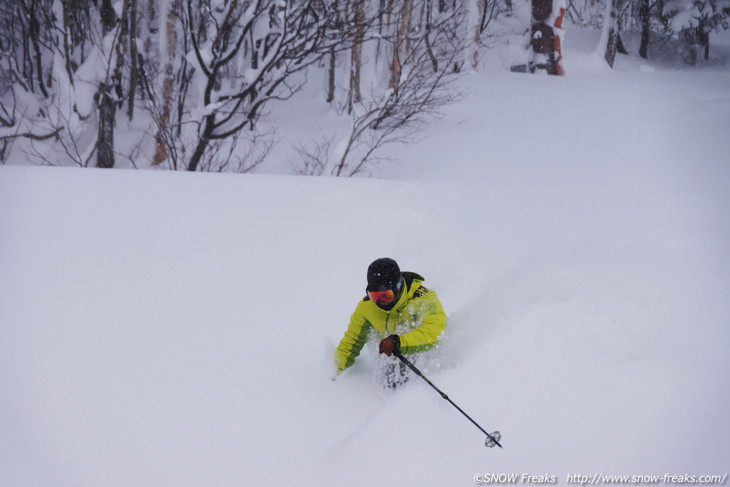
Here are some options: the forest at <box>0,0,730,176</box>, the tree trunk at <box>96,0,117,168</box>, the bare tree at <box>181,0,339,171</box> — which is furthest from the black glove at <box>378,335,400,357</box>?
the tree trunk at <box>96,0,117,168</box>

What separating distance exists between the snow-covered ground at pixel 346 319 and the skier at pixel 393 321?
204mm

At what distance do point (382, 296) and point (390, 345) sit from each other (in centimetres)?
33

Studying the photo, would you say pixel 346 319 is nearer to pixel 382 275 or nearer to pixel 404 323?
pixel 404 323

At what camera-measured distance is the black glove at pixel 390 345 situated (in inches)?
122

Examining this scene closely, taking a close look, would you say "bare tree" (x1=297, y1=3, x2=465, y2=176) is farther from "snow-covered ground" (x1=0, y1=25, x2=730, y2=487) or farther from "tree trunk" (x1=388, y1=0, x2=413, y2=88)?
"snow-covered ground" (x1=0, y1=25, x2=730, y2=487)

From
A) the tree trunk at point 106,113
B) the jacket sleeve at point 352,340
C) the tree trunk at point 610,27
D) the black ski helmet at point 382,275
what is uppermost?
the tree trunk at point 610,27

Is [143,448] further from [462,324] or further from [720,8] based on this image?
[720,8]

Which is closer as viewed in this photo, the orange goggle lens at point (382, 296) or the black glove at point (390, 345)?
the black glove at point (390, 345)

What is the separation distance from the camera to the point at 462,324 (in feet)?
13.1

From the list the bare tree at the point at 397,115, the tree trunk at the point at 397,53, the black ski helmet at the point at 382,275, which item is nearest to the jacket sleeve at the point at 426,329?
the black ski helmet at the point at 382,275

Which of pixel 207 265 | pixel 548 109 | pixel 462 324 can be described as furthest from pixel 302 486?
pixel 548 109

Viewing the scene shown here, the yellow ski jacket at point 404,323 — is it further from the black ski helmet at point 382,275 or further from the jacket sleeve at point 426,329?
the black ski helmet at point 382,275

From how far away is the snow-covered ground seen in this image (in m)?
2.84

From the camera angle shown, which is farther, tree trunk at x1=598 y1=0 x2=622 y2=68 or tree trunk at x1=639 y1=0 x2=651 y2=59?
tree trunk at x1=639 y1=0 x2=651 y2=59
